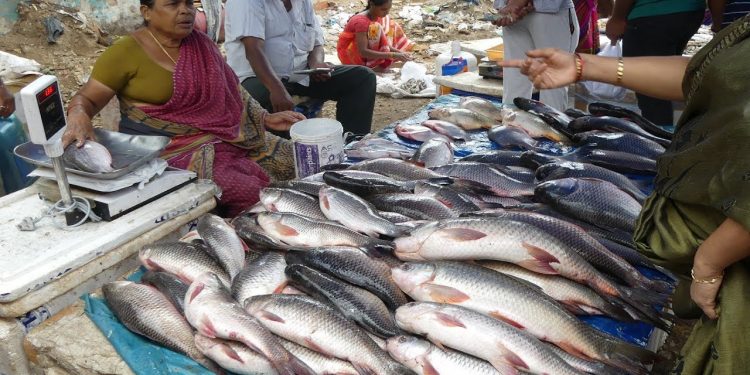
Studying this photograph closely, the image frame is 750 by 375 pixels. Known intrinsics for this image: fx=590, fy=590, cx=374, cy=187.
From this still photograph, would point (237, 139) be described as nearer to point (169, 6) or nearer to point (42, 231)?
point (169, 6)

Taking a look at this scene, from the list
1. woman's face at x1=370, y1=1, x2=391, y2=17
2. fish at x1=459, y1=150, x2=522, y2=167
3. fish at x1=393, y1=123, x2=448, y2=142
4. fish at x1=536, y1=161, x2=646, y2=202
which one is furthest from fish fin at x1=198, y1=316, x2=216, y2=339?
woman's face at x1=370, y1=1, x2=391, y2=17

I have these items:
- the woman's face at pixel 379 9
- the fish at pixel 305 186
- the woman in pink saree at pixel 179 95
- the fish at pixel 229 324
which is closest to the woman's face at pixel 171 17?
the woman in pink saree at pixel 179 95

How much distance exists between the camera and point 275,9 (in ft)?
17.2

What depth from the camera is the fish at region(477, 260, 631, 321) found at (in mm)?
2111

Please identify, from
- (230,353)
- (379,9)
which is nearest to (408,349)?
(230,353)

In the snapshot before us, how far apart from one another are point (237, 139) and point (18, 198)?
135 cm

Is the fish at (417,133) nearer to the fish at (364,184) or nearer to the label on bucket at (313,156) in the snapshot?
the label on bucket at (313,156)

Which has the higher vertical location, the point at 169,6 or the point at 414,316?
the point at 169,6

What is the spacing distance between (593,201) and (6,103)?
403 cm

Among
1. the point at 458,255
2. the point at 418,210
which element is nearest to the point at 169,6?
the point at 418,210

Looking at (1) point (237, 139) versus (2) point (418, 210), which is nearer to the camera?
(2) point (418, 210)

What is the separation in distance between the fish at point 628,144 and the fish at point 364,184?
1391 mm

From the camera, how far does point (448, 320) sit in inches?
74.5

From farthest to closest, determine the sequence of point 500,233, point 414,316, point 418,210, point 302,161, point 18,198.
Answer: point 302,161 → point 18,198 → point 418,210 → point 500,233 → point 414,316
